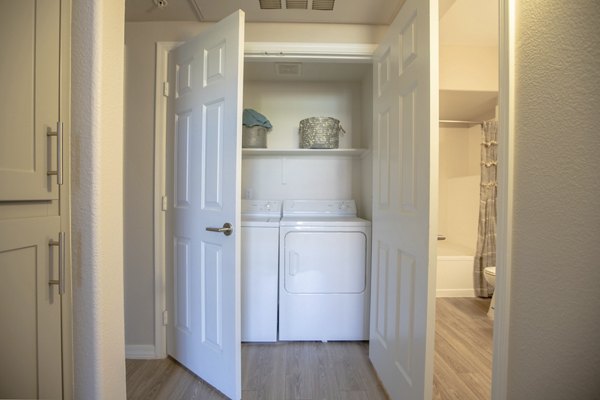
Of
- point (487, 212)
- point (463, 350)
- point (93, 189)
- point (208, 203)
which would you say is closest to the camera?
point (93, 189)

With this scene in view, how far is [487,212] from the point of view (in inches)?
110

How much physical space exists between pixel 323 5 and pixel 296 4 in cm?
17

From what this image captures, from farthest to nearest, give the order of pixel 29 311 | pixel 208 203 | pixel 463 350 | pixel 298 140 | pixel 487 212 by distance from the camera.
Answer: pixel 487 212
pixel 298 140
pixel 463 350
pixel 208 203
pixel 29 311

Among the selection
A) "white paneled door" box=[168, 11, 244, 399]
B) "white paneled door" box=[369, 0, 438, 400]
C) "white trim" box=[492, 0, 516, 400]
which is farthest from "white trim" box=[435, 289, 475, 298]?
"white paneled door" box=[168, 11, 244, 399]

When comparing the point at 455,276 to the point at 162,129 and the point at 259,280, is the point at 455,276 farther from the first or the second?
the point at 162,129

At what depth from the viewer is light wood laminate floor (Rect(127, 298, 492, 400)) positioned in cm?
146

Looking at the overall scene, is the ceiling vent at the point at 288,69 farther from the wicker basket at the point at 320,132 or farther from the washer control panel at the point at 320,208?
the washer control panel at the point at 320,208

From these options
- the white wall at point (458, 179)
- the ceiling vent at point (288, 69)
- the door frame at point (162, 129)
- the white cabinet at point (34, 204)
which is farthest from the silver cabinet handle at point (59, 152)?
the white wall at point (458, 179)

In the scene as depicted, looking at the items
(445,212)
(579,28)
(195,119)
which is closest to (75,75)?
(195,119)

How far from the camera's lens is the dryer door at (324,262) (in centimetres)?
192

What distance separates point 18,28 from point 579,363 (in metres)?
1.65

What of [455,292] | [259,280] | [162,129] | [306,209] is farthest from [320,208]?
[455,292]

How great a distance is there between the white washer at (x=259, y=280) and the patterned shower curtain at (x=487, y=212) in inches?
88.8

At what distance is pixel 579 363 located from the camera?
60cm
